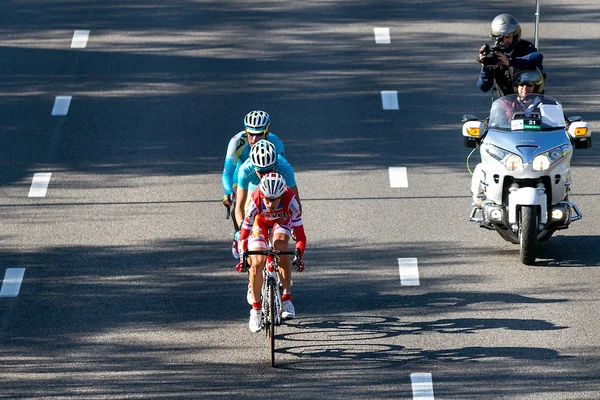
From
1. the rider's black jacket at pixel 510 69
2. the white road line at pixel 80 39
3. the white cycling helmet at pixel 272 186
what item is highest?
the white road line at pixel 80 39

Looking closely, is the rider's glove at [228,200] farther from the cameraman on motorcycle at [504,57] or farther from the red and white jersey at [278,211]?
the cameraman on motorcycle at [504,57]

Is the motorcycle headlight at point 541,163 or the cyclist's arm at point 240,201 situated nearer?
the cyclist's arm at point 240,201

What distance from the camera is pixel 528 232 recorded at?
557 inches

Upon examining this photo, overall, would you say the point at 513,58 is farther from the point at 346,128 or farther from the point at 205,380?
the point at 205,380

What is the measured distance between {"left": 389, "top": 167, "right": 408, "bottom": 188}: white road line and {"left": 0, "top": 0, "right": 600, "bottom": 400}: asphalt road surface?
17 cm

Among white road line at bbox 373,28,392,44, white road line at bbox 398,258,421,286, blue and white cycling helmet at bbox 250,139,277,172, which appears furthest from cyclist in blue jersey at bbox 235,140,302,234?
white road line at bbox 373,28,392,44

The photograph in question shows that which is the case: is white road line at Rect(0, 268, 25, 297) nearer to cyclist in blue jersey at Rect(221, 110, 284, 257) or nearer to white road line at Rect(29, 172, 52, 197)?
cyclist in blue jersey at Rect(221, 110, 284, 257)

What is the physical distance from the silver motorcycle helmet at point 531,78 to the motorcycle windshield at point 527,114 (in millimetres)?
242

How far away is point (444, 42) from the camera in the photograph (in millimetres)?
22281

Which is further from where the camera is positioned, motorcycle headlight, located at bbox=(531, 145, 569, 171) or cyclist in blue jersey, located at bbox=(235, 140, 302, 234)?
motorcycle headlight, located at bbox=(531, 145, 569, 171)

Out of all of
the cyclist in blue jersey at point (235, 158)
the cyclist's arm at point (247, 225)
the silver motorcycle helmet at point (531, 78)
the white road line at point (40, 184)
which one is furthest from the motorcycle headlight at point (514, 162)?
the white road line at point (40, 184)

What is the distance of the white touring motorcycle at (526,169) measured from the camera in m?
14.3

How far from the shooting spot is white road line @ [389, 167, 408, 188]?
17.1 metres

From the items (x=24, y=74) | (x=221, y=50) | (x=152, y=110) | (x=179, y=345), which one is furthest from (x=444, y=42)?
(x=179, y=345)
